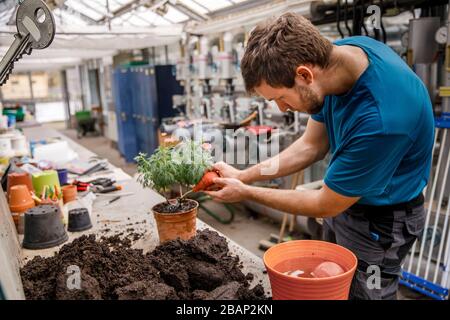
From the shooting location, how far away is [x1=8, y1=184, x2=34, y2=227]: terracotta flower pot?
1.74 meters

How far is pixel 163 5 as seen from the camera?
3939 millimetres

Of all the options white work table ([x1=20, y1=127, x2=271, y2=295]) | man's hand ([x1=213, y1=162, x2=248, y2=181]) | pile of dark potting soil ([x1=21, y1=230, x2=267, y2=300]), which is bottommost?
white work table ([x1=20, y1=127, x2=271, y2=295])

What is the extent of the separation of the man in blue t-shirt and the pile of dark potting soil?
265mm

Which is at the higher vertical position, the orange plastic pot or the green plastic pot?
the green plastic pot

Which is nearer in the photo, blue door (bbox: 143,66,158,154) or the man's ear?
the man's ear

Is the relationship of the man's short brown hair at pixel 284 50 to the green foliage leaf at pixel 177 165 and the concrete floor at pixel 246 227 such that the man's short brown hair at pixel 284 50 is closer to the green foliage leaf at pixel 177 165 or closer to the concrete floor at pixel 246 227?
the green foliage leaf at pixel 177 165

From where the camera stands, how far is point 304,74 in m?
1.13

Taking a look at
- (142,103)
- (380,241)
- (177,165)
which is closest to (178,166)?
(177,165)

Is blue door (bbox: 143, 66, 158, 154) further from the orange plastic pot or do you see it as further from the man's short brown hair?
the orange plastic pot

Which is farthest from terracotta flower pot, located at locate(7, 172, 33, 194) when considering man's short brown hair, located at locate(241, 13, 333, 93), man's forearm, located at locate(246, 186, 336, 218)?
man's short brown hair, located at locate(241, 13, 333, 93)

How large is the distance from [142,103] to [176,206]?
517cm

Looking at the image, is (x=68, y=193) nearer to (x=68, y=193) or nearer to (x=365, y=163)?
(x=68, y=193)
